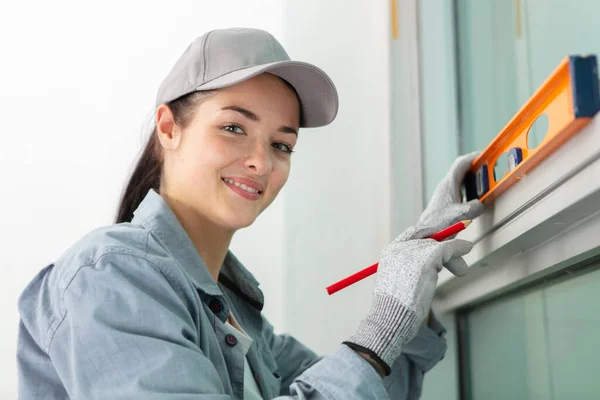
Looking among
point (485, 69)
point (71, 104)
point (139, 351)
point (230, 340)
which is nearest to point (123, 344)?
point (139, 351)

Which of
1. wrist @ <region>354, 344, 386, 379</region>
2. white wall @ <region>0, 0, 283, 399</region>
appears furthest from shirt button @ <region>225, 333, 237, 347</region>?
white wall @ <region>0, 0, 283, 399</region>

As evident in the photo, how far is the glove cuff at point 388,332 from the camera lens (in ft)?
2.61

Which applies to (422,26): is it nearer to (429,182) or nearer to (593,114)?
(429,182)

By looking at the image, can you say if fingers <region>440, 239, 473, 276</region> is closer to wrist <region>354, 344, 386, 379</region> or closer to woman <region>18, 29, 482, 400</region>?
woman <region>18, 29, 482, 400</region>

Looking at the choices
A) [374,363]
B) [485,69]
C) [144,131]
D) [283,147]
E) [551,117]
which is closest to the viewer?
[551,117]

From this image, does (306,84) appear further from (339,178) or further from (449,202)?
(339,178)

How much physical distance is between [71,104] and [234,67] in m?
1.01

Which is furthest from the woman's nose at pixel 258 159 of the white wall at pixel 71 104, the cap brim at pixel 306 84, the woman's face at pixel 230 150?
the white wall at pixel 71 104

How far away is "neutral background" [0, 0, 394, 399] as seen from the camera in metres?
1.66

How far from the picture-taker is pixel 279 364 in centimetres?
137

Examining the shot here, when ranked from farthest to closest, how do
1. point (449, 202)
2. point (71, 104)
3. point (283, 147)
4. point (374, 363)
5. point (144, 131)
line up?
point (71, 104), point (144, 131), point (283, 147), point (449, 202), point (374, 363)

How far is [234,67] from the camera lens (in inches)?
39.3

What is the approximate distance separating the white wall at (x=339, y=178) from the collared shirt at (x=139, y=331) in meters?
0.69

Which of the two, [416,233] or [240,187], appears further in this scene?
[240,187]
